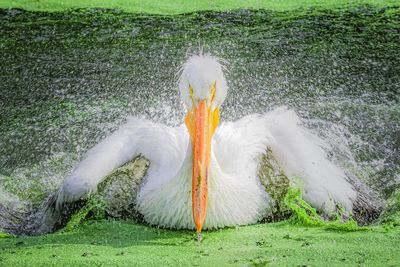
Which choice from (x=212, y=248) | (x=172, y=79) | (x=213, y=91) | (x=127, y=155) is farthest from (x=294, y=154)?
(x=172, y=79)

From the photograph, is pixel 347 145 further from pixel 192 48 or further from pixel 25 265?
pixel 25 265

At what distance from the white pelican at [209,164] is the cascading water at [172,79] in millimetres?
650

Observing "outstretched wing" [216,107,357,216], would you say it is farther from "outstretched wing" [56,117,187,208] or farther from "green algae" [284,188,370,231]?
"outstretched wing" [56,117,187,208]

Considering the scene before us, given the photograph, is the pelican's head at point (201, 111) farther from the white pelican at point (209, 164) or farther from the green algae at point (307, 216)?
the green algae at point (307, 216)

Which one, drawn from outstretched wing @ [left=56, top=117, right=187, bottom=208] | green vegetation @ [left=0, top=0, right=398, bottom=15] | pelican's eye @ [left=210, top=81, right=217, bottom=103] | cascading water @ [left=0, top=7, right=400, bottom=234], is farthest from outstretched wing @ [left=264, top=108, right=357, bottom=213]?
green vegetation @ [left=0, top=0, right=398, bottom=15]

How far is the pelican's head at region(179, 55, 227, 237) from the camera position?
3.50 m

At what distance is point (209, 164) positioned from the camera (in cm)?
371

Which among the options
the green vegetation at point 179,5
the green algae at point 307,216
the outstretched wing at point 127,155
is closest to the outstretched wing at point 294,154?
the green algae at point 307,216

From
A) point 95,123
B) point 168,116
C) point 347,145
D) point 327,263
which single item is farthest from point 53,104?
point 327,263

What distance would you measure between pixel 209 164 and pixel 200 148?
0.17 metres

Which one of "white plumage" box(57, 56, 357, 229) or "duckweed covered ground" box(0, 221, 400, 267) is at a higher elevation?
"white plumage" box(57, 56, 357, 229)

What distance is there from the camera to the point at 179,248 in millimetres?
3311

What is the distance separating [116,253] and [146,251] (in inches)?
5.6

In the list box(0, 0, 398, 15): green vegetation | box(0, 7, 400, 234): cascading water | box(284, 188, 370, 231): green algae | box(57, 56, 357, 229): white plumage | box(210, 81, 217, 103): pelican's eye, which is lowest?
box(284, 188, 370, 231): green algae
